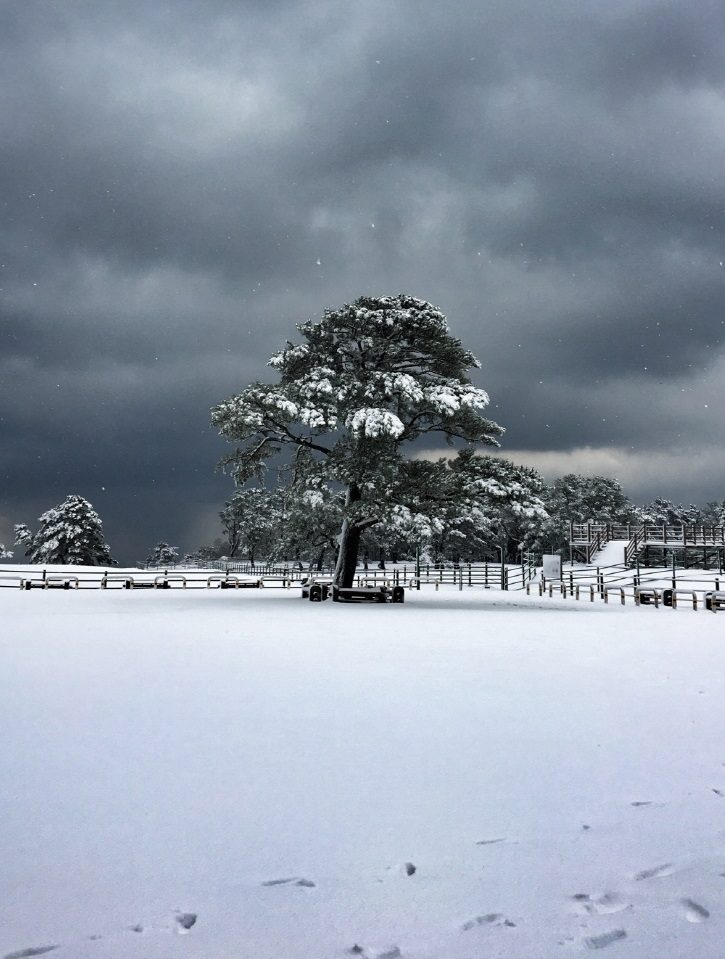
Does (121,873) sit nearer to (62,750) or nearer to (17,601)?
(62,750)

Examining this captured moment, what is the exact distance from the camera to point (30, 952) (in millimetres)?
2643

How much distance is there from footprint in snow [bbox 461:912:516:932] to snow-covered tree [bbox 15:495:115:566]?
7186 cm

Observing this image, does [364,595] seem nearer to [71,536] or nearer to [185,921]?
[185,921]

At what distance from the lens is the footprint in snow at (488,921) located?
283cm

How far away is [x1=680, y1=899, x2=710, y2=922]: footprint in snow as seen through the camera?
9.56ft

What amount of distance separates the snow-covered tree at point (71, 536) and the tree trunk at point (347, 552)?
50.5 meters

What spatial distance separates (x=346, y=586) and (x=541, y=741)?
831 inches

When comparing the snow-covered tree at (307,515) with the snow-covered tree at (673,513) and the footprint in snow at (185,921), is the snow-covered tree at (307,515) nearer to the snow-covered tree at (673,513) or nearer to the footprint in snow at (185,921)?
the footprint in snow at (185,921)

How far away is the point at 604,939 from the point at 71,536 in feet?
237

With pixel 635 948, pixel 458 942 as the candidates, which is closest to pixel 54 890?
pixel 458 942

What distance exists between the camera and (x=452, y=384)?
81.8 ft

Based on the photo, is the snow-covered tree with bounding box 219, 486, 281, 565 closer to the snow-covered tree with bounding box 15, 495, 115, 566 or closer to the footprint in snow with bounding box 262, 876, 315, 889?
the snow-covered tree with bounding box 15, 495, 115, 566

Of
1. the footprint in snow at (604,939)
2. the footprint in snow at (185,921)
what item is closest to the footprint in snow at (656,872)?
the footprint in snow at (604,939)

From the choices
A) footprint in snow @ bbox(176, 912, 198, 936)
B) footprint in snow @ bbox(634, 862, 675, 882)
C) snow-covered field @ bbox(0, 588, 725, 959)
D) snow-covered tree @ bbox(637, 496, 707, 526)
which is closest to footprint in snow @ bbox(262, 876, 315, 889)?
snow-covered field @ bbox(0, 588, 725, 959)
